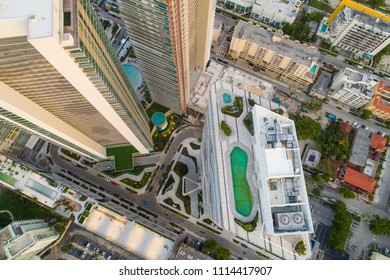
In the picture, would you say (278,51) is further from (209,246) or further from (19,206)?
(19,206)

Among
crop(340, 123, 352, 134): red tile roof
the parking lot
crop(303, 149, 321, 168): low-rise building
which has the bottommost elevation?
the parking lot

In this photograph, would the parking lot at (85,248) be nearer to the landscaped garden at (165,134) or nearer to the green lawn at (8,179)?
the green lawn at (8,179)

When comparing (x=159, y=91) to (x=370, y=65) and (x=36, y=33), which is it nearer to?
(x=36, y=33)

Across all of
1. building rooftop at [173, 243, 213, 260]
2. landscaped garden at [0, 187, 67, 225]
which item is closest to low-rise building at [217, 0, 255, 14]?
building rooftop at [173, 243, 213, 260]

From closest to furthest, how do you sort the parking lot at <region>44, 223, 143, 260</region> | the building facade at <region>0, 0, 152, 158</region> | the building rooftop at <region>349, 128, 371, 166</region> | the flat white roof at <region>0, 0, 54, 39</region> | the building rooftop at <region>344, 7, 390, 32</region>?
the flat white roof at <region>0, 0, 54, 39</region> → the building facade at <region>0, 0, 152, 158</region> → the parking lot at <region>44, 223, 143, 260</region> → the building rooftop at <region>349, 128, 371, 166</region> → the building rooftop at <region>344, 7, 390, 32</region>

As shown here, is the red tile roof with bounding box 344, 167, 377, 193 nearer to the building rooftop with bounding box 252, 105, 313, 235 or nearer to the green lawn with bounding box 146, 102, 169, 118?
the building rooftop with bounding box 252, 105, 313, 235
